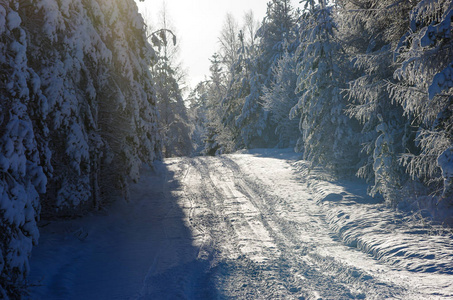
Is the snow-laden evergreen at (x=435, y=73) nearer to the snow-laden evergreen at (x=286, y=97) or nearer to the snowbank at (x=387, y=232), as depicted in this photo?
the snowbank at (x=387, y=232)

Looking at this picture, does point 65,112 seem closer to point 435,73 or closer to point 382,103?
point 435,73

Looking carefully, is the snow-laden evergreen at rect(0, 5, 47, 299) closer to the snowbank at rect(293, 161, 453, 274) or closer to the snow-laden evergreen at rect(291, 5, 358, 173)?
the snowbank at rect(293, 161, 453, 274)

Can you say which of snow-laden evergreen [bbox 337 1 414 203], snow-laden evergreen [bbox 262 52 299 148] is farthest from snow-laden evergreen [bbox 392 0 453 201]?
snow-laden evergreen [bbox 262 52 299 148]

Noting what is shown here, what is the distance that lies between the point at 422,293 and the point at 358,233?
2875 millimetres

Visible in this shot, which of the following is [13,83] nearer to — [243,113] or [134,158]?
[134,158]

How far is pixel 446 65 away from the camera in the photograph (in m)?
6.59

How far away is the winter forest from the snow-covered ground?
779 mm

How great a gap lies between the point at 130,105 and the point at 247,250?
5.92 meters

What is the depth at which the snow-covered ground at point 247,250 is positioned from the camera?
209 inches

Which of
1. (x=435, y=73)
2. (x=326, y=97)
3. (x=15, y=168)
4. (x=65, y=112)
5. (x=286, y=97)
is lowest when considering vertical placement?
(x=15, y=168)

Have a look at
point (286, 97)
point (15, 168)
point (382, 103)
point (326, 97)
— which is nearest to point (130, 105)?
point (15, 168)

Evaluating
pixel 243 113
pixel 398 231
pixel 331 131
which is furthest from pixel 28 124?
pixel 243 113

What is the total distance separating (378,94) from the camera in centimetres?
990

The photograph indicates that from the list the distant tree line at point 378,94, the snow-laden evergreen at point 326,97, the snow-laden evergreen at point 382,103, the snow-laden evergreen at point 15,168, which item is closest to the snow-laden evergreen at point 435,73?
the distant tree line at point 378,94
